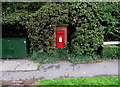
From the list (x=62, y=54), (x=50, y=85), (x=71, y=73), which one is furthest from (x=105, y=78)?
(x=62, y=54)

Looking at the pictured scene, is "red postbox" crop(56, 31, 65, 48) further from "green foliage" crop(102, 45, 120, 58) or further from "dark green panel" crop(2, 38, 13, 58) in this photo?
"dark green panel" crop(2, 38, 13, 58)

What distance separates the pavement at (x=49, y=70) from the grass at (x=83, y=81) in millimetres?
276

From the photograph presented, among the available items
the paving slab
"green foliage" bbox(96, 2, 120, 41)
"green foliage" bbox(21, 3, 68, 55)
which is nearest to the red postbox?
"green foliage" bbox(21, 3, 68, 55)

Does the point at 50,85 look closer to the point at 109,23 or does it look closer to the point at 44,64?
the point at 44,64

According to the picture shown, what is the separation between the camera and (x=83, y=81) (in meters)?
3.35

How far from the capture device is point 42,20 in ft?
15.1

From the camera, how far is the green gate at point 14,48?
508 centimetres

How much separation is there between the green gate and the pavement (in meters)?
0.36

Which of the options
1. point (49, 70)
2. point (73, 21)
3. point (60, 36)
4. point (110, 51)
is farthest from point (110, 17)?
point (49, 70)

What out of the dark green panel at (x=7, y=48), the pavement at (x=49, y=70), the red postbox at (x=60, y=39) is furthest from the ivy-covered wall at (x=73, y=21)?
the dark green panel at (x=7, y=48)

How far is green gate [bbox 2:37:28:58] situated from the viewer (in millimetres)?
5082

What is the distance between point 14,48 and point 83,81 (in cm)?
336

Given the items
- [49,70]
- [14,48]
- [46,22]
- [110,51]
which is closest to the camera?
[49,70]

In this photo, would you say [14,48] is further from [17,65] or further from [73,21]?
[73,21]
